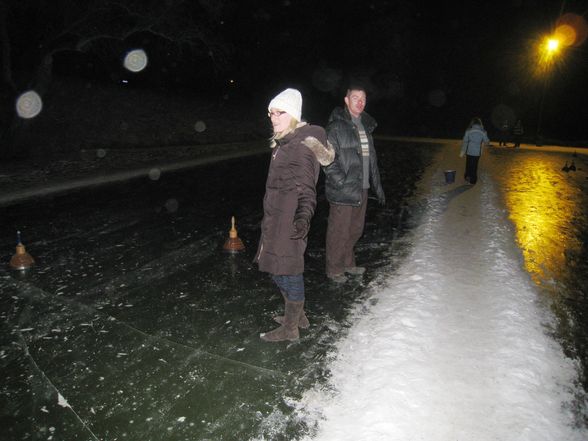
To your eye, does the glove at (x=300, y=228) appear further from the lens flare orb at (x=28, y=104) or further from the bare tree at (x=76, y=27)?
the lens flare orb at (x=28, y=104)

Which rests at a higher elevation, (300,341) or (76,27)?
(76,27)

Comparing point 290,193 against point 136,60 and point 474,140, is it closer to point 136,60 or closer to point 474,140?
point 474,140

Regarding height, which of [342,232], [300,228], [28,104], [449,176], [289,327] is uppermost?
[28,104]

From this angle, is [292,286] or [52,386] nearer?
[52,386]

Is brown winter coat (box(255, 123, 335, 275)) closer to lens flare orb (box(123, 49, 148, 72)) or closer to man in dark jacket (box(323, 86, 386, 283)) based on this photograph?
man in dark jacket (box(323, 86, 386, 283))

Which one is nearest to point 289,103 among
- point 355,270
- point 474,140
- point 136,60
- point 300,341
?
point 300,341

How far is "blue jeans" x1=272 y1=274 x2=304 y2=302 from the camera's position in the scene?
3.65 meters

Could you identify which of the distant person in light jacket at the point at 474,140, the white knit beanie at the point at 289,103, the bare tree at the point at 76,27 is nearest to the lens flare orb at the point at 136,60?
the bare tree at the point at 76,27

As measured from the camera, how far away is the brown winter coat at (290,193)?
3350 mm

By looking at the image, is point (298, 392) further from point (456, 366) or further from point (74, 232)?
point (74, 232)

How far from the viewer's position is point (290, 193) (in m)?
3.38

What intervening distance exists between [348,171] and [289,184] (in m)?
1.47

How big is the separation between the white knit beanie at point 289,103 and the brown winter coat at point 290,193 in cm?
14

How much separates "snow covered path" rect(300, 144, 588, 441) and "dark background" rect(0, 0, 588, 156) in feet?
63.0
